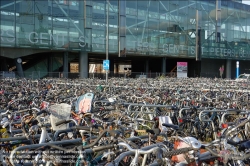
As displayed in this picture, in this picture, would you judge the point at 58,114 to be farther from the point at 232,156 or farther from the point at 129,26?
the point at 129,26

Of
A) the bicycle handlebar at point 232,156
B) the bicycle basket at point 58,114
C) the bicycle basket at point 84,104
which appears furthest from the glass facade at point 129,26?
the bicycle handlebar at point 232,156

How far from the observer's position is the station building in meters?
27.9

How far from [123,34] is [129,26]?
1.36 metres

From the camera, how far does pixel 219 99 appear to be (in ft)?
25.6

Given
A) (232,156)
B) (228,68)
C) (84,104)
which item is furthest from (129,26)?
(232,156)

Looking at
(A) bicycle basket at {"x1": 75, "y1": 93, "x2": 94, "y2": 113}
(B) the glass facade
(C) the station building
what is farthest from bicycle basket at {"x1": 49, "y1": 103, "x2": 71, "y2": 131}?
(B) the glass facade

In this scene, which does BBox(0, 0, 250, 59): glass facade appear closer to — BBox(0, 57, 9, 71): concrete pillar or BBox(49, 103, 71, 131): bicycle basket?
BBox(0, 57, 9, 71): concrete pillar

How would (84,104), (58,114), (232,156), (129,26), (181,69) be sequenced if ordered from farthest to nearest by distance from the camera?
(181,69) < (129,26) < (84,104) < (58,114) < (232,156)

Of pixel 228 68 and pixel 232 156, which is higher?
pixel 228 68

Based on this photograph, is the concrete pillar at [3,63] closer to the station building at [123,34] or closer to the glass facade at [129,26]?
the station building at [123,34]

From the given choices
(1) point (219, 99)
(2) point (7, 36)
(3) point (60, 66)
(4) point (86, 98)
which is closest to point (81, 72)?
(3) point (60, 66)

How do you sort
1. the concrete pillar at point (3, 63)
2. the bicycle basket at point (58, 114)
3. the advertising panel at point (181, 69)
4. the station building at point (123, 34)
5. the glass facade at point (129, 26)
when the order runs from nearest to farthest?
the bicycle basket at point (58, 114) < the glass facade at point (129, 26) < the station building at point (123, 34) < the concrete pillar at point (3, 63) < the advertising panel at point (181, 69)

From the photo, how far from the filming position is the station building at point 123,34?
2791 cm

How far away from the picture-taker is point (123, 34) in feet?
109
